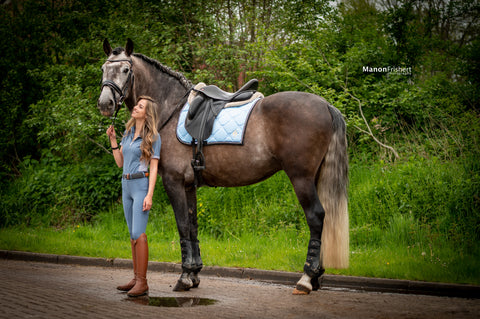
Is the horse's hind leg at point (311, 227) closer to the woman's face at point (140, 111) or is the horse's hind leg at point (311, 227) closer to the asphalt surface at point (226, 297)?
the asphalt surface at point (226, 297)

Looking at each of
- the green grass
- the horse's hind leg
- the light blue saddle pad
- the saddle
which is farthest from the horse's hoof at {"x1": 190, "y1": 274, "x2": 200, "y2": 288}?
the light blue saddle pad

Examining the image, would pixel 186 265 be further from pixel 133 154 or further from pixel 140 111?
pixel 140 111

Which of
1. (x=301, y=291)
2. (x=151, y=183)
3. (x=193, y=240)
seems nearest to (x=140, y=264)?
(x=151, y=183)

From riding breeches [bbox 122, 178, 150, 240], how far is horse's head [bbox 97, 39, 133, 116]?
102cm

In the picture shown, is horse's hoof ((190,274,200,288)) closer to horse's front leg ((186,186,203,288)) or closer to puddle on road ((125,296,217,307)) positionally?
horse's front leg ((186,186,203,288))

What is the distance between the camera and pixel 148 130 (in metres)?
6.10

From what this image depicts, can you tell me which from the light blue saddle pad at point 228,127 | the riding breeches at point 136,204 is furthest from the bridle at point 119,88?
the riding breeches at point 136,204

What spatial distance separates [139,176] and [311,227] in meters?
2.24

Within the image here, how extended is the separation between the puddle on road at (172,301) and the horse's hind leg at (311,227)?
3.92ft

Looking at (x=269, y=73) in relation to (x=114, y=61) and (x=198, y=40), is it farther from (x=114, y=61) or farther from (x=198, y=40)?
(x=114, y=61)

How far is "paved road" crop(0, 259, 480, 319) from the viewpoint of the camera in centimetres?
486

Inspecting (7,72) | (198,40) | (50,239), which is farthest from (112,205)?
(7,72)

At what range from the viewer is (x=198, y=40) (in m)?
14.1

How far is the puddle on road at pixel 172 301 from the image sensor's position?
5.38 m
